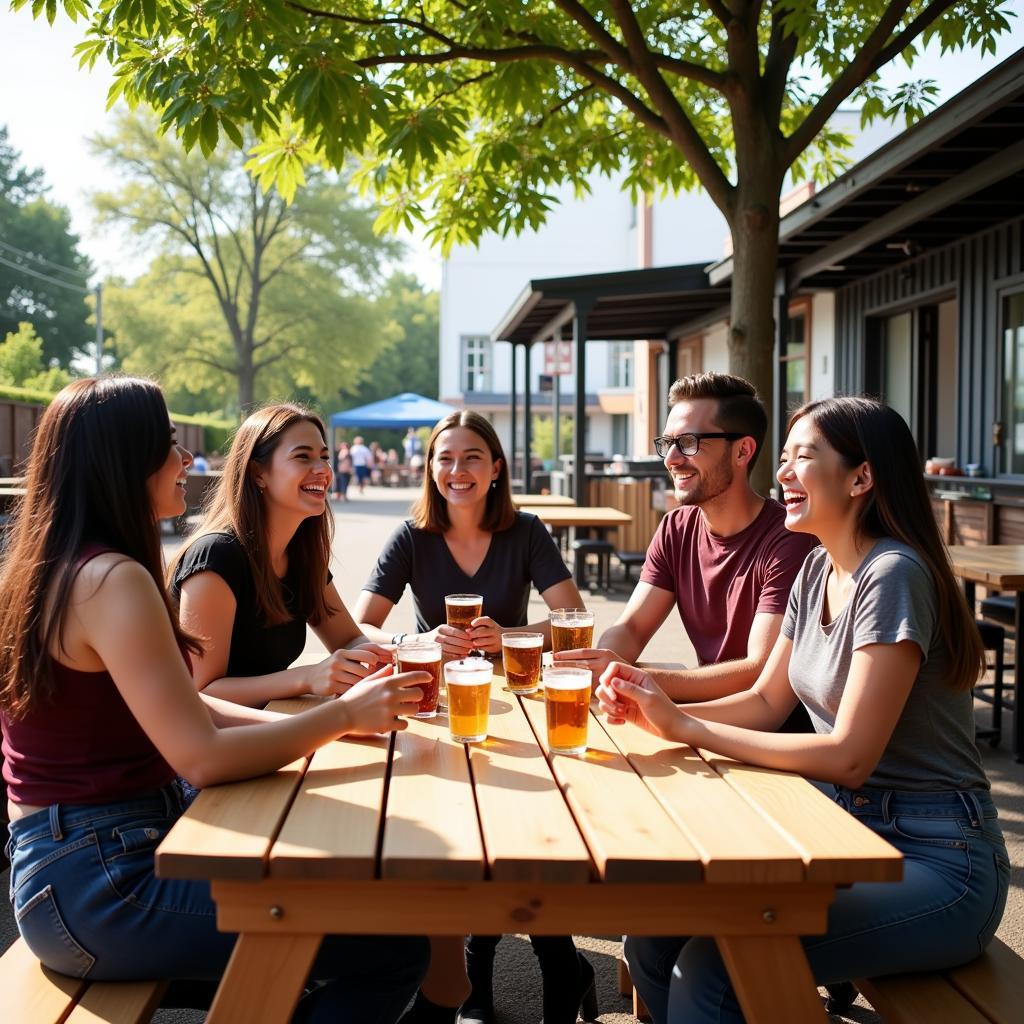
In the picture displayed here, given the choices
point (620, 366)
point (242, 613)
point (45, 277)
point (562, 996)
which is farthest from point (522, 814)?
point (45, 277)

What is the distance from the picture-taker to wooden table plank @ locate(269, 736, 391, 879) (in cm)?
161

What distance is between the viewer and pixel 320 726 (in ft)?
7.01

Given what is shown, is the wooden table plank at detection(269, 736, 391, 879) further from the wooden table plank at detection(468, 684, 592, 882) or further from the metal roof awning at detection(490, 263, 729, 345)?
the metal roof awning at detection(490, 263, 729, 345)

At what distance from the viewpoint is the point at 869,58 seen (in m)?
5.53

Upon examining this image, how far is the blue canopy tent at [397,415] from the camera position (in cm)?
3341

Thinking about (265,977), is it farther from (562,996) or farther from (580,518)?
(580,518)

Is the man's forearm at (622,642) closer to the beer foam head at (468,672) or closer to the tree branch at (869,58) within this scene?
the beer foam head at (468,672)

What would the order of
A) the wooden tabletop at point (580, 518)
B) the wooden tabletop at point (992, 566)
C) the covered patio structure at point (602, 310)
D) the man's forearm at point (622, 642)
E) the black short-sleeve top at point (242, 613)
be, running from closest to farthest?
the black short-sleeve top at point (242, 613)
the man's forearm at point (622, 642)
the wooden tabletop at point (992, 566)
the wooden tabletop at point (580, 518)
the covered patio structure at point (602, 310)

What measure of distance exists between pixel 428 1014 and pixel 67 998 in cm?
113

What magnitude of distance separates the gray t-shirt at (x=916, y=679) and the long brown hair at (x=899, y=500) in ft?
0.09

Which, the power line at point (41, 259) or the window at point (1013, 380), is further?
the power line at point (41, 259)

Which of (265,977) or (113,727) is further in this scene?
(113,727)

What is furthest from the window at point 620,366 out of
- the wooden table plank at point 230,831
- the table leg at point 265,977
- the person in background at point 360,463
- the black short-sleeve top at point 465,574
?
the table leg at point 265,977

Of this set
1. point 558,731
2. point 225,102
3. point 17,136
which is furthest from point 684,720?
point 17,136
